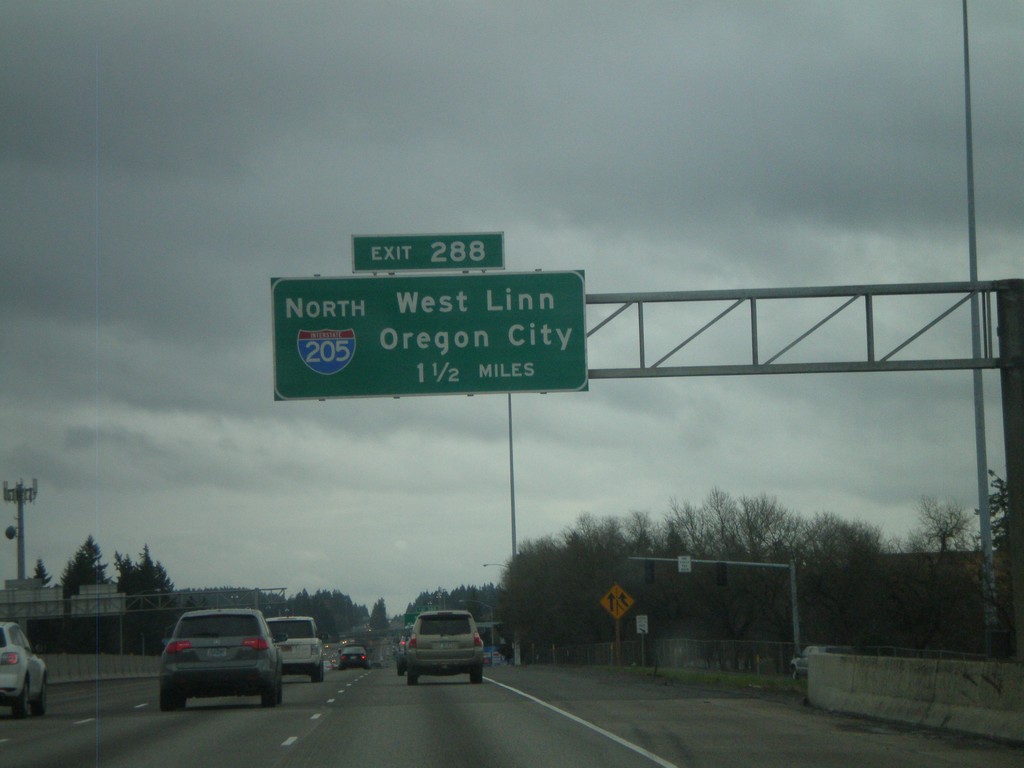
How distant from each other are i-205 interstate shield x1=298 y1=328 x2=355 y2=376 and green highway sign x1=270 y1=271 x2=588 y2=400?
17 millimetres

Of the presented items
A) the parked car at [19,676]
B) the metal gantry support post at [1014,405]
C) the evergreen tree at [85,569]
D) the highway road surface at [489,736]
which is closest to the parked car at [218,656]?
the highway road surface at [489,736]

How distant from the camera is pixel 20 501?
3255 inches

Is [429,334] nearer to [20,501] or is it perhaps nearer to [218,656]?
[218,656]

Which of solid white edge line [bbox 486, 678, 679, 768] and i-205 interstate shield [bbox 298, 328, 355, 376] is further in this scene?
i-205 interstate shield [bbox 298, 328, 355, 376]

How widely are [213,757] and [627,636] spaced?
94.1 meters

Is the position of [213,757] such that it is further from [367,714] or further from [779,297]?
[779,297]

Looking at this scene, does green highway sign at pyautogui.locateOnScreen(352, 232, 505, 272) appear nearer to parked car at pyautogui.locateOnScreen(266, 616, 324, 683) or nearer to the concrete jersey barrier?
the concrete jersey barrier

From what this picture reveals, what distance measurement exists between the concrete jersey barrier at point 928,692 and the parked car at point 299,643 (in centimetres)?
2001

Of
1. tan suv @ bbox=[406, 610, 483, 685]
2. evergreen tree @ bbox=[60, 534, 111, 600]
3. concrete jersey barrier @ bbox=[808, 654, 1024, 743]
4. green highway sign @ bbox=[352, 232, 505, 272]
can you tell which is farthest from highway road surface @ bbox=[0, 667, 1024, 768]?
evergreen tree @ bbox=[60, 534, 111, 600]

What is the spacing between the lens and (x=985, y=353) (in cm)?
2261

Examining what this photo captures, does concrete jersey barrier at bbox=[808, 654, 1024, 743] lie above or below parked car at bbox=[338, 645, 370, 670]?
above

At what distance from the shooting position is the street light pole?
264ft

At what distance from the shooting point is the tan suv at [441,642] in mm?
33844

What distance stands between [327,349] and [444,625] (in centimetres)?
1321
